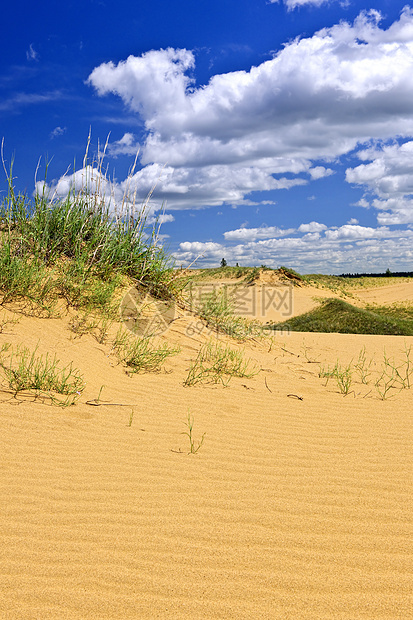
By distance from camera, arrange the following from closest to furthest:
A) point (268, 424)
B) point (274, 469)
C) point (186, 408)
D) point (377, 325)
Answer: point (274, 469) < point (268, 424) < point (186, 408) < point (377, 325)

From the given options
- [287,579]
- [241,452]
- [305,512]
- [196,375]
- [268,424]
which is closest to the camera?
[287,579]

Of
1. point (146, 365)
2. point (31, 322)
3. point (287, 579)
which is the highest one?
point (31, 322)

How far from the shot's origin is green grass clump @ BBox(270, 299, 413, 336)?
38.4ft

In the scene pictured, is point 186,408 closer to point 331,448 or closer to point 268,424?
point 268,424

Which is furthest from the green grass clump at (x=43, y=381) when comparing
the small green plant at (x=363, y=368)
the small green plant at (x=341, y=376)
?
the small green plant at (x=363, y=368)

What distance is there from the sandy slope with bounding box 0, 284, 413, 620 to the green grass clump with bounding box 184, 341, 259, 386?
0.34 metres

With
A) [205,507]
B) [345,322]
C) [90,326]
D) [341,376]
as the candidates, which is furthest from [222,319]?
[345,322]

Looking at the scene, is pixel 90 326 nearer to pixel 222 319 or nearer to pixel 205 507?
pixel 222 319

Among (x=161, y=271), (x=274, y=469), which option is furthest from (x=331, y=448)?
(x=161, y=271)

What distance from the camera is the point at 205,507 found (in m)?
2.67

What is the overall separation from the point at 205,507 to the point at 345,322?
432 inches

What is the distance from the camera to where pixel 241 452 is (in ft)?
11.4

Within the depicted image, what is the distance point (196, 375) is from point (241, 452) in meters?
1.93

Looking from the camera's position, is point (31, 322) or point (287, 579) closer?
point (287, 579)
